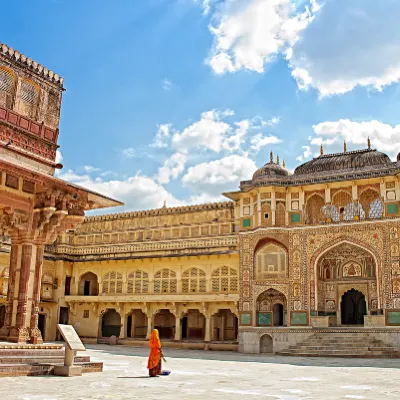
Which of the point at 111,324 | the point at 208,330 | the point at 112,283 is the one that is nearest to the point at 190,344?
the point at 208,330

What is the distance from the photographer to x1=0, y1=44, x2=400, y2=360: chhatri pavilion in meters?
13.0

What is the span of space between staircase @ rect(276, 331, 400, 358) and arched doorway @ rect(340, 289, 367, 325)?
3.85 meters

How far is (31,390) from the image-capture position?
905cm

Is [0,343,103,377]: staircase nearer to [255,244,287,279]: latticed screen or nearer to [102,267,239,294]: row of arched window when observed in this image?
[255,244,287,279]: latticed screen

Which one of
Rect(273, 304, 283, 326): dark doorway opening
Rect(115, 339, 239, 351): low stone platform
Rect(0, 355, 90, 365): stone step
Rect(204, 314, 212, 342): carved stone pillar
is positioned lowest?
Rect(115, 339, 239, 351): low stone platform

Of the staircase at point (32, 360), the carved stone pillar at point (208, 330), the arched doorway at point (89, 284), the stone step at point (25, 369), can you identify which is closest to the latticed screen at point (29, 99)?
the staircase at point (32, 360)

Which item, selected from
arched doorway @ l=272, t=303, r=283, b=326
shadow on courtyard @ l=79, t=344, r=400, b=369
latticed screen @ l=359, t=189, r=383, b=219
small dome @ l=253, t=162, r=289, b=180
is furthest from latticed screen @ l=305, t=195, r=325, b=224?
shadow on courtyard @ l=79, t=344, r=400, b=369

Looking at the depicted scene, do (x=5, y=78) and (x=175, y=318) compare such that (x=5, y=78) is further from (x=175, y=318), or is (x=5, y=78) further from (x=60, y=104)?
(x=175, y=318)

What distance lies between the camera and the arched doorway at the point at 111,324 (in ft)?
116

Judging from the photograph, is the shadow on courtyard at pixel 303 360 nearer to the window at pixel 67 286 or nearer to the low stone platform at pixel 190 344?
the low stone platform at pixel 190 344

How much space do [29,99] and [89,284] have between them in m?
24.5

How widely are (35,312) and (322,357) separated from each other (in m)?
14.5

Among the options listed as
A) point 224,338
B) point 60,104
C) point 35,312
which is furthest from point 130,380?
point 224,338

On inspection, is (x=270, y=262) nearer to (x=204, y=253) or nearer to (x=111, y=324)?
(x=204, y=253)
